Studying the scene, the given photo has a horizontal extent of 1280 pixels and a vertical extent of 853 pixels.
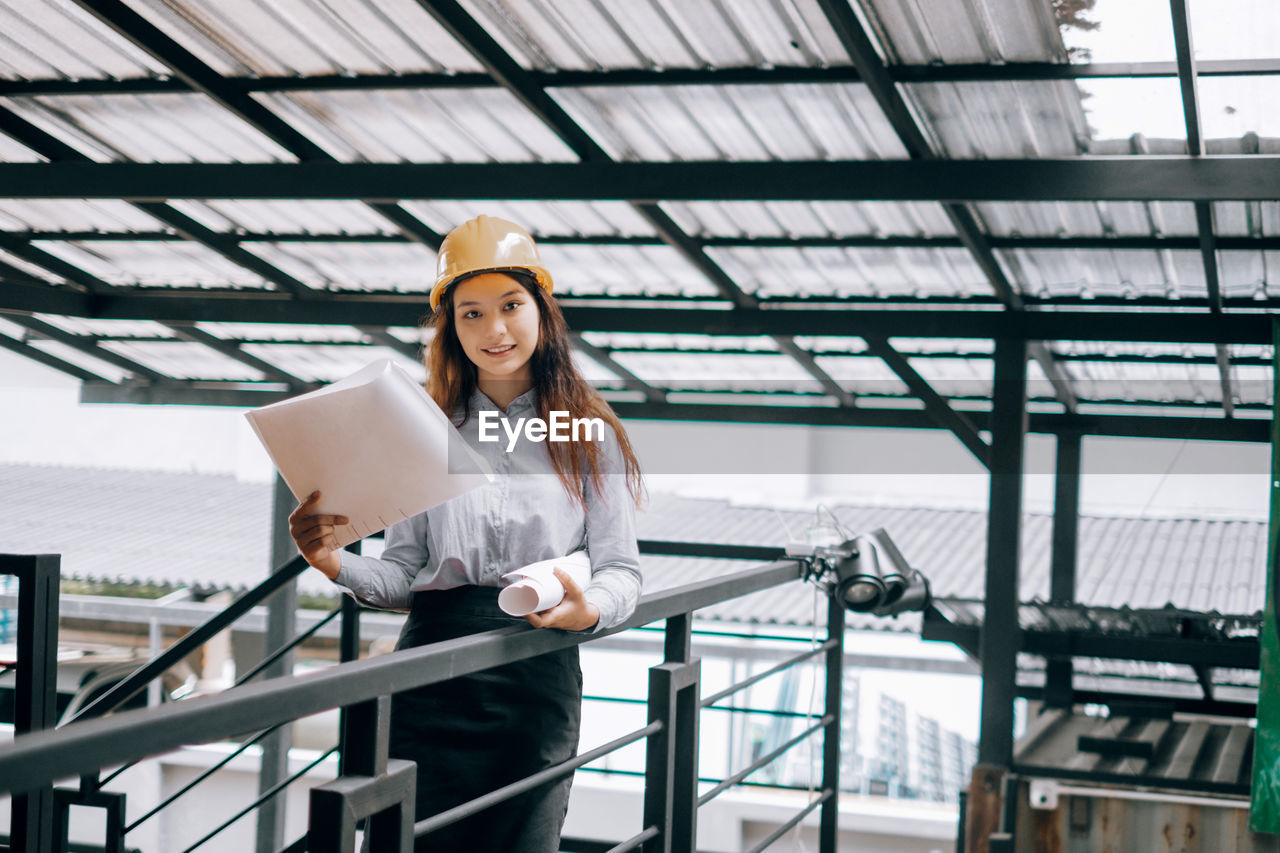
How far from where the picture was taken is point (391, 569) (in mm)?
1617

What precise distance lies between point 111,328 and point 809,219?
4226mm

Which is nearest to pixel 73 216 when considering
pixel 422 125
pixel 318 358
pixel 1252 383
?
pixel 318 358

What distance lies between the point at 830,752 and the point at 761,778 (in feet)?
20.7

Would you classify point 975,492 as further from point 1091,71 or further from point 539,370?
point 539,370

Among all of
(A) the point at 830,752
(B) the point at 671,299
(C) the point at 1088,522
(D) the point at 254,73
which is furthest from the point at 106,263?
(C) the point at 1088,522

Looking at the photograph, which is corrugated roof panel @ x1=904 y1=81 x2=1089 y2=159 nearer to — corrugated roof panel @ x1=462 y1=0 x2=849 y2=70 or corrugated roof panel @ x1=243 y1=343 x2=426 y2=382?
corrugated roof panel @ x1=462 y1=0 x2=849 y2=70

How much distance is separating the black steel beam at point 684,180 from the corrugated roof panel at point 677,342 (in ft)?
5.78

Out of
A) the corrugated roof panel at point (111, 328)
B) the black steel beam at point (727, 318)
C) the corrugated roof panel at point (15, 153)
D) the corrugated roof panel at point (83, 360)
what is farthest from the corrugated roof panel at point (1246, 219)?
the corrugated roof panel at point (83, 360)

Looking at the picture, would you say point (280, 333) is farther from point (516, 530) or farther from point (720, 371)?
point (516, 530)

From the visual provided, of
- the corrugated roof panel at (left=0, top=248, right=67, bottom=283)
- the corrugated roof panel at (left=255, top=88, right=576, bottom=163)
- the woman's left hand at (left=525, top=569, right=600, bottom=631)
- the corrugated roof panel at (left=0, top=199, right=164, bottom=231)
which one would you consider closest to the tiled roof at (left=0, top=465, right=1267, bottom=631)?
the corrugated roof panel at (left=0, top=248, right=67, bottom=283)

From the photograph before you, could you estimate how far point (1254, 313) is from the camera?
4223 millimetres

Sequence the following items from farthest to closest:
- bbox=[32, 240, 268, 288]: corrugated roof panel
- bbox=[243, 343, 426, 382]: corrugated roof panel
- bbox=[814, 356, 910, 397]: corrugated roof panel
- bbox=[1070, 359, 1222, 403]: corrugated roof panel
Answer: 1. bbox=[243, 343, 426, 382]: corrugated roof panel
2. bbox=[814, 356, 910, 397]: corrugated roof panel
3. bbox=[32, 240, 268, 288]: corrugated roof panel
4. bbox=[1070, 359, 1222, 403]: corrugated roof panel

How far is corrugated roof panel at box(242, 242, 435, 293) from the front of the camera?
16.2 feet

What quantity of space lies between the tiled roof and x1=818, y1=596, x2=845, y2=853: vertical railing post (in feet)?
13.6
